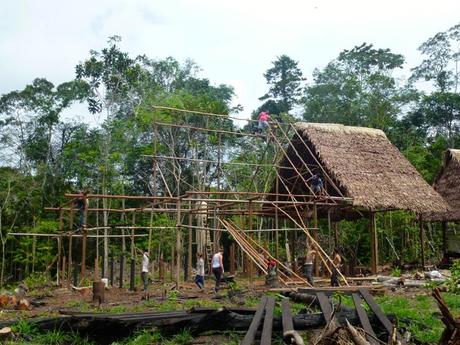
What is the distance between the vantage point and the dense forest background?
26.2 meters

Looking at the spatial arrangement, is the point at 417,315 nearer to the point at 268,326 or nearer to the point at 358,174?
the point at 268,326

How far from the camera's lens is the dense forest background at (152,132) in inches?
1032

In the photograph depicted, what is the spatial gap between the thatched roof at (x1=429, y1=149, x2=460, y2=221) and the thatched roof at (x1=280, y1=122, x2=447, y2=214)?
125 centimetres

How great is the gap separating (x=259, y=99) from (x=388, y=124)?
13.5 meters

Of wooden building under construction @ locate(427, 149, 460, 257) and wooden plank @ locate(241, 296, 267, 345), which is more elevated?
wooden building under construction @ locate(427, 149, 460, 257)

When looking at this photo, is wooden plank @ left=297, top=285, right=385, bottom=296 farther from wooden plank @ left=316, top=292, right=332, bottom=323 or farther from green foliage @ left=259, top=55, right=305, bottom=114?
green foliage @ left=259, top=55, right=305, bottom=114

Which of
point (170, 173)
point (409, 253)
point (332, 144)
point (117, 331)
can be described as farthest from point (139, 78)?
point (117, 331)

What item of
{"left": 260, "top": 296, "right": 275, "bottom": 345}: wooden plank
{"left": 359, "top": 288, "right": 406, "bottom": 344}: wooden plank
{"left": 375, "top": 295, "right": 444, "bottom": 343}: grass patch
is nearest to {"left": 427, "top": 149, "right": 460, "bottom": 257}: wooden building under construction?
{"left": 375, "top": 295, "right": 444, "bottom": 343}: grass patch

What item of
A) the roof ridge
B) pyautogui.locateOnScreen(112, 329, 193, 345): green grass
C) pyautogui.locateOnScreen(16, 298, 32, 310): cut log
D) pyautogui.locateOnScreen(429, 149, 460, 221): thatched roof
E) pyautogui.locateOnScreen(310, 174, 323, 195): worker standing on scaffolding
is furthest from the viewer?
pyautogui.locateOnScreen(429, 149, 460, 221): thatched roof

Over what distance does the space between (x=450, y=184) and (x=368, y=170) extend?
4.19 m

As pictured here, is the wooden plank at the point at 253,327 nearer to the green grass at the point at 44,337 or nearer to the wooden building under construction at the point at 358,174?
the green grass at the point at 44,337

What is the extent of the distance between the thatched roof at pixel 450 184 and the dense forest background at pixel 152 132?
2866mm

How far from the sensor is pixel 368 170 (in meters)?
17.8

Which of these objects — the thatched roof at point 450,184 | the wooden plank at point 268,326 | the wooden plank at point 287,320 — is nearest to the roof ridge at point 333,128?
the thatched roof at point 450,184
